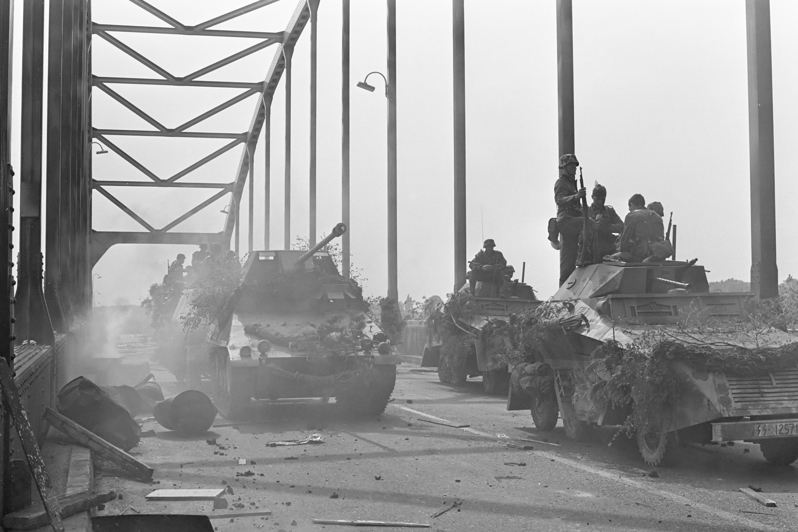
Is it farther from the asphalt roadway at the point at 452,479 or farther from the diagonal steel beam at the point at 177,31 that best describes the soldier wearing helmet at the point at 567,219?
the diagonal steel beam at the point at 177,31

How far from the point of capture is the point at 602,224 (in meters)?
12.3

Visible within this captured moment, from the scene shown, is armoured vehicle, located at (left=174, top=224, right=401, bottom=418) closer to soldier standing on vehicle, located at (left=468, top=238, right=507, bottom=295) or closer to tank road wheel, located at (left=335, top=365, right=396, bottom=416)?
tank road wheel, located at (left=335, top=365, right=396, bottom=416)

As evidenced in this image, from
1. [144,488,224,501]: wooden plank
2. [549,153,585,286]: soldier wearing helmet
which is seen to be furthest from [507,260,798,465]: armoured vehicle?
[144,488,224,501]: wooden plank

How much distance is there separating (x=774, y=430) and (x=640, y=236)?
3428 millimetres

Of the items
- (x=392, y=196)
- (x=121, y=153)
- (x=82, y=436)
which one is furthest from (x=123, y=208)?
(x=82, y=436)

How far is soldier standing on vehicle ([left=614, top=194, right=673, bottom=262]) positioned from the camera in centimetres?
1065

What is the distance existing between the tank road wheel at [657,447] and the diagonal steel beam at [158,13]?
29976 millimetres

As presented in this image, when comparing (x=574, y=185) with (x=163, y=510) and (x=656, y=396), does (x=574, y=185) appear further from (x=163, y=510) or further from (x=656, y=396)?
(x=163, y=510)

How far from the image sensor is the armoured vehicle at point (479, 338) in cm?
1625

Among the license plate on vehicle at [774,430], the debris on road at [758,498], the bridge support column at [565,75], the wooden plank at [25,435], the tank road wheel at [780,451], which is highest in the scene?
the bridge support column at [565,75]

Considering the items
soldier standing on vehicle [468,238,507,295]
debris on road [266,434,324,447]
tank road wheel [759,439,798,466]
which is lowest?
debris on road [266,434,324,447]

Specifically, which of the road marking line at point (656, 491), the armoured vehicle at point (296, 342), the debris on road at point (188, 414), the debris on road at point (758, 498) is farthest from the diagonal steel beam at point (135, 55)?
the debris on road at point (758, 498)

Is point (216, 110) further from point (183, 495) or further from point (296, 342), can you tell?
point (183, 495)

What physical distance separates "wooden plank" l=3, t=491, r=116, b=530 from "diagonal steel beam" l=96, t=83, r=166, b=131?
3742cm
